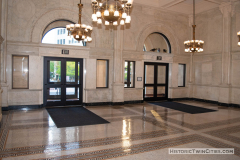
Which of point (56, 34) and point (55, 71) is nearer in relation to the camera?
point (55, 71)

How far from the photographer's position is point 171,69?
38.3 feet

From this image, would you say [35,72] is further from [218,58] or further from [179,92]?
[218,58]

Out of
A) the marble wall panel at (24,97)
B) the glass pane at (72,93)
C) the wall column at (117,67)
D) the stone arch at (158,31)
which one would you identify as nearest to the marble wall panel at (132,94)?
the wall column at (117,67)

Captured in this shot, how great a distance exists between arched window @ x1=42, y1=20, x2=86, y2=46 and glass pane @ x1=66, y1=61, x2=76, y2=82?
1031mm

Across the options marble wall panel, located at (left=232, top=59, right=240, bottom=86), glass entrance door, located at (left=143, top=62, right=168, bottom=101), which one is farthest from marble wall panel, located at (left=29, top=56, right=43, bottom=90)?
marble wall panel, located at (left=232, top=59, right=240, bottom=86)

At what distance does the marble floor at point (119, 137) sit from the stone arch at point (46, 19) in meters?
3.54

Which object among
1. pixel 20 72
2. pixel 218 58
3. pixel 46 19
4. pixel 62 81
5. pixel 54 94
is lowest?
pixel 54 94

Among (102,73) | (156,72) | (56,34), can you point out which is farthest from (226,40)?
(56,34)

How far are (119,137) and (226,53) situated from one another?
8255mm

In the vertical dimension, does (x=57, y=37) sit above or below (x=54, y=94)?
above

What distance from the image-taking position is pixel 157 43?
11812 millimetres

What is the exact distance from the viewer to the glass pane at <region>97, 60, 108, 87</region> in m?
9.98

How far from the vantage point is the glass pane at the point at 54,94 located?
8.94 metres

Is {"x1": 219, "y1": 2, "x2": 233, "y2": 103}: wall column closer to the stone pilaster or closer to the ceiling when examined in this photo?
the stone pilaster
